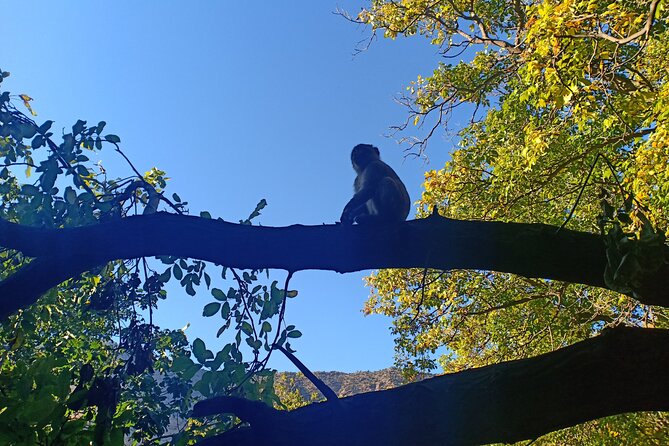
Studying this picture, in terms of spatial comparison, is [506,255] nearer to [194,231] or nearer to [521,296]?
[194,231]

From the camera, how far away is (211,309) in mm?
2658

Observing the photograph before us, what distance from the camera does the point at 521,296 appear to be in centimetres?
960

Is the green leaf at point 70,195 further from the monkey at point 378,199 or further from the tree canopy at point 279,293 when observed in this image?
the monkey at point 378,199

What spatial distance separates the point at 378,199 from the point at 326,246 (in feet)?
11.5

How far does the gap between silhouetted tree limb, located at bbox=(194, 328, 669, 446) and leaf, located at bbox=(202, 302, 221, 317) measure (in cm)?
83

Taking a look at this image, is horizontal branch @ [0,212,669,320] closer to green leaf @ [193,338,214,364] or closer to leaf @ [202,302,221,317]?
leaf @ [202,302,221,317]

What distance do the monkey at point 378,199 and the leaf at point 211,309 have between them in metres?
2.90

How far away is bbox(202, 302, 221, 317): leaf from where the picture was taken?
8.66ft

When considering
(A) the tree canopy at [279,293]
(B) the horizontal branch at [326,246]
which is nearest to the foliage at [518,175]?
(A) the tree canopy at [279,293]

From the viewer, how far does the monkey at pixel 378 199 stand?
227 inches

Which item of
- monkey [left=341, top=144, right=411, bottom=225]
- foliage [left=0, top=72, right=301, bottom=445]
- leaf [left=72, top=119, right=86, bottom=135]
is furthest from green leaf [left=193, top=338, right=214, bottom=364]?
monkey [left=341, top=144, right=411, bottom=225]

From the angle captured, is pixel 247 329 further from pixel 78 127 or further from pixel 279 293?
pixel 78 127

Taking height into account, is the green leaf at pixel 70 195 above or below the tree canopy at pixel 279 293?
above

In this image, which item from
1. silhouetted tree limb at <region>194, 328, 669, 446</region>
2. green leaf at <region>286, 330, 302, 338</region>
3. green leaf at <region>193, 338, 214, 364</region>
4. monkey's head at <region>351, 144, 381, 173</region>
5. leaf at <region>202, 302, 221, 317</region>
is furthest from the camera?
monkey's head at <region>351, 144, 381, 173</region>
